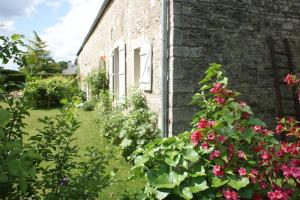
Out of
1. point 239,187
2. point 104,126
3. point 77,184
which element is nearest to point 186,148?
point 239,187

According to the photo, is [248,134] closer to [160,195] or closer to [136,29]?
[160,195]

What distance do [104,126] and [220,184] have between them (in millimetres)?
5019

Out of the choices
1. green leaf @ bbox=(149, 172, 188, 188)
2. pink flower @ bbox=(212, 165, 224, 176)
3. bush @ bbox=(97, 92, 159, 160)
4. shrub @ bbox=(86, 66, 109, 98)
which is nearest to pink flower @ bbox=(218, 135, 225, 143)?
pink flower @ bbox=(212, 165, 224, 176)

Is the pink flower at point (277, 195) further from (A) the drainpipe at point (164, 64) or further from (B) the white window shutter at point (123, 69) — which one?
(B) the white window shutter at point (123, 69)

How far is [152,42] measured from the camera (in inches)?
244

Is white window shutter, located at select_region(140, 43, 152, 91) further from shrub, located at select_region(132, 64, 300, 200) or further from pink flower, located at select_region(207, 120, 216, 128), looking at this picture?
pink flower, located at select_region(207, 120, 216, 128)

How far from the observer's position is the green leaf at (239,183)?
280 centimetres

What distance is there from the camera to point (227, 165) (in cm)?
300

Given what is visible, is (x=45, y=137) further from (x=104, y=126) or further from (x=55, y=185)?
(x=104, y=126)

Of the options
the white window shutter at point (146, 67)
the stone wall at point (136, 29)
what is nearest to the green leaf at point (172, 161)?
the stone wall at point (136, 29)

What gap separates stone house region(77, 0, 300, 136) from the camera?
5387 millimetres

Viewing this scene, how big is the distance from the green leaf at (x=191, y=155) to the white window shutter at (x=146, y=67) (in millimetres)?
3187

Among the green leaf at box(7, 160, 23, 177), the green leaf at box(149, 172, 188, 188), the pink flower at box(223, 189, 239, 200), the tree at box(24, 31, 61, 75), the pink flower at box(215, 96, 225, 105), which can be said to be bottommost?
the pink flower at box(223, 189, 239, 200)

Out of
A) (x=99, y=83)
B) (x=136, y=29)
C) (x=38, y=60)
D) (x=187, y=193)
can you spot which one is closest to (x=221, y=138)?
(x=187, y=193)
